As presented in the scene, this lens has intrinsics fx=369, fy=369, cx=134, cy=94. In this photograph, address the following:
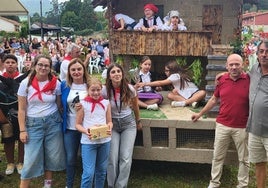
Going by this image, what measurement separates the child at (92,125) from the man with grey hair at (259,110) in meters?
1.72

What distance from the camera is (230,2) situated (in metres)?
9.30

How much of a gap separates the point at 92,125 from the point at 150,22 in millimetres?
4319

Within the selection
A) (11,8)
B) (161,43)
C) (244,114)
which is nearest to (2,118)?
(244,114)

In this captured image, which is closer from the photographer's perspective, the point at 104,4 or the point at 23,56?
the point at 104,4

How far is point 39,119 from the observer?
181 inches

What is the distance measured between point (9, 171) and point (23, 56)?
12.9m

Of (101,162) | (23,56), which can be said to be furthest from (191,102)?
(23,56)

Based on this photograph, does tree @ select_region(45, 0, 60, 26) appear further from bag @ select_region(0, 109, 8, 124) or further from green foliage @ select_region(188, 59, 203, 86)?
bag @ select_region(0, 109, 8, 124)

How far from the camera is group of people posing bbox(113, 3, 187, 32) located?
7992 mm

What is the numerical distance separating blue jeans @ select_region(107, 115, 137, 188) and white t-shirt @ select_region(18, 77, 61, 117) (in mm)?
853

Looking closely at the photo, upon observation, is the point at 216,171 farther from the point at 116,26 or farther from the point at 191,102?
the point at 116,26

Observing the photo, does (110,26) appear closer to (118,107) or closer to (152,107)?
(152,107)

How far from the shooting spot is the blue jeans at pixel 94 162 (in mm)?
4461

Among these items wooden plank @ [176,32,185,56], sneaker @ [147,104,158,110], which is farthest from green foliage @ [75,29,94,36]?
sneaker @ [147,104,158,110]
